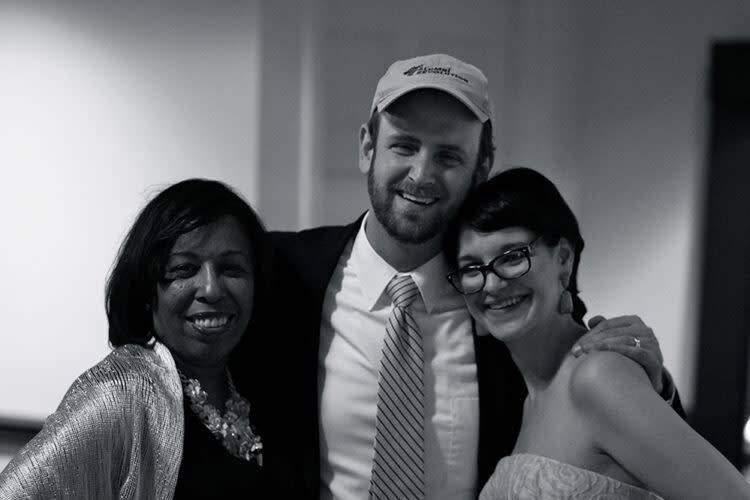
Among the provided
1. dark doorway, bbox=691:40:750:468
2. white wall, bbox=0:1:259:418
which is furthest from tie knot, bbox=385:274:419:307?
dark doorway, bbox=691:40:750:468

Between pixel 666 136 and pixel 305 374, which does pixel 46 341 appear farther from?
pixel 666 136

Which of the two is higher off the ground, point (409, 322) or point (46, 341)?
point (409, 322)

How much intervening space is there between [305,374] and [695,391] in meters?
2.57

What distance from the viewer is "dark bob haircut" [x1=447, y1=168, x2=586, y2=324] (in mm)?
1447

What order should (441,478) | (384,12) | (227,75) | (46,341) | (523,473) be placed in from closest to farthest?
(523,473)
(441,478)
(227,75)
(46,341)
(384,12)

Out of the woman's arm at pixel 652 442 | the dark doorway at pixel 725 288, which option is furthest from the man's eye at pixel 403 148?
the dark doorway at pixel 725 288

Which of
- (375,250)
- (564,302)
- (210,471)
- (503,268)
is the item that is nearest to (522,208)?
(503,268)

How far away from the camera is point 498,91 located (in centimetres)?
366

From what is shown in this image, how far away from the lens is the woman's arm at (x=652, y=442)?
124cm

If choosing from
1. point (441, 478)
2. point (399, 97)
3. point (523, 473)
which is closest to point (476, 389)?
point (441, 478)

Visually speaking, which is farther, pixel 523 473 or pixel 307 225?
pixel 307 225

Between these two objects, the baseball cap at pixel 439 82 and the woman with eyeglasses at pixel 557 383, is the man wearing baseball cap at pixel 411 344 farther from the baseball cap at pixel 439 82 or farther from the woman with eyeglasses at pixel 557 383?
the woman with eyeglasses at pixel 557 383

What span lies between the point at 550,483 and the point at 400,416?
1.22 ft

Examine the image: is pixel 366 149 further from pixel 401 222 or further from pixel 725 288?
pixel 725 288
